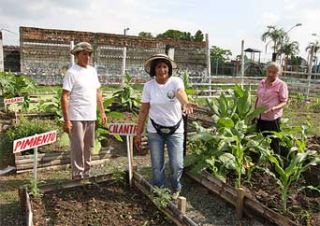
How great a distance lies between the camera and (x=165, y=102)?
3510 mm

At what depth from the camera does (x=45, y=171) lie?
181 inches

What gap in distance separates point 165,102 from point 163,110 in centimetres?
8

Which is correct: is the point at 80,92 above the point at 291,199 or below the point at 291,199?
above

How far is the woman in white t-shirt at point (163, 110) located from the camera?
3.50m

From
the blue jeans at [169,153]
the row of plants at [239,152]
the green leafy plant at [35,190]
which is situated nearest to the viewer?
the green leafy plant at [35,190]

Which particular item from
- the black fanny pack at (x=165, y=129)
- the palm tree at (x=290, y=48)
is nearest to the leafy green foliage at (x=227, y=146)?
the black fanny pack at (x=165, y=129)

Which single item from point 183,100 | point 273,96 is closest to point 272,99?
point 273,96

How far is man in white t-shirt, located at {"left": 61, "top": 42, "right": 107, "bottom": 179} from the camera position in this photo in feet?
12.3

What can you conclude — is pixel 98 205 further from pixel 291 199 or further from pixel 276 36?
pixel 276 36

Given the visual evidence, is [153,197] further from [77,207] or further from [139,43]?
[139,43]

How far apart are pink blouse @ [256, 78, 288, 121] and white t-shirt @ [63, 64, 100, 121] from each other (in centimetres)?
211

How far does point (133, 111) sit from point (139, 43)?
465 inches

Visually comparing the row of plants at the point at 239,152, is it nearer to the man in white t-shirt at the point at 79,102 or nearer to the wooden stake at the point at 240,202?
the wooden stake at the point at 240,202

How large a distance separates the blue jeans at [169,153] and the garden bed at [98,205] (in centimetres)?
20
